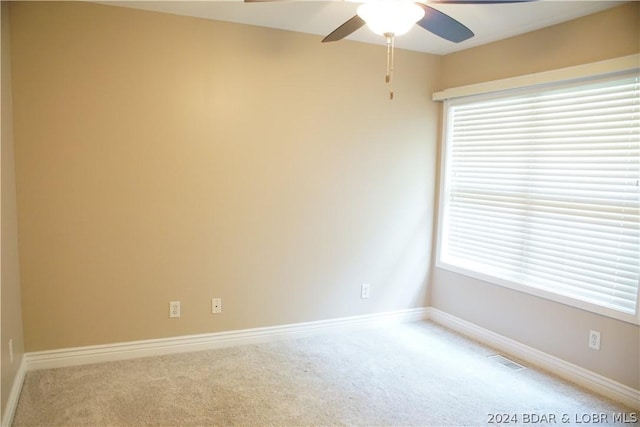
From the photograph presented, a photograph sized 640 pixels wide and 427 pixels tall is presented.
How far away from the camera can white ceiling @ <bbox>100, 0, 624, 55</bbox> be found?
274cm

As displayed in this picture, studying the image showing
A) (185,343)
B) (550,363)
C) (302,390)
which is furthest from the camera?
(185,343)

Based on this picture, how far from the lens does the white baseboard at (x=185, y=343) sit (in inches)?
114

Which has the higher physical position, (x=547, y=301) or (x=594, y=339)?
(x=547, y=301)

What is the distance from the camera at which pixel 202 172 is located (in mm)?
3158

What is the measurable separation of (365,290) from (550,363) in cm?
147

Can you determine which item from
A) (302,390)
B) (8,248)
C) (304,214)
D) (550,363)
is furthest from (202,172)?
(550,363)

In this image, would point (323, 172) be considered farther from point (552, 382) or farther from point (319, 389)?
point (552, 382)

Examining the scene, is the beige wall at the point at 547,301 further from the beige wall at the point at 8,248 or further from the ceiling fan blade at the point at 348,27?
the beige wall at the point at 8,248

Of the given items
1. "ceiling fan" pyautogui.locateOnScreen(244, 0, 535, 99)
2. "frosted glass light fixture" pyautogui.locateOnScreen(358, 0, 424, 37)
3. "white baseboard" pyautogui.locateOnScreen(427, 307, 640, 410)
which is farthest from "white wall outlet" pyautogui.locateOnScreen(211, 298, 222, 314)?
"frosted glass light fixture" pyautogui.locateOnScreen(358, 0, 424, 37)

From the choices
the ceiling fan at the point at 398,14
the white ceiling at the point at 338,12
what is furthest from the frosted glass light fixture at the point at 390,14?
the white ceiling at the point at 338,12

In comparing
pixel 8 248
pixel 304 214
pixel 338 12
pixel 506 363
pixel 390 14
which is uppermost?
pixel 338 12

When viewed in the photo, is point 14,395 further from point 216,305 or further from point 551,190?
point 551,190

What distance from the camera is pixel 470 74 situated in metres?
3.67

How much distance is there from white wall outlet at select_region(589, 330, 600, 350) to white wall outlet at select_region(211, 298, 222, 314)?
2542 millimetres
